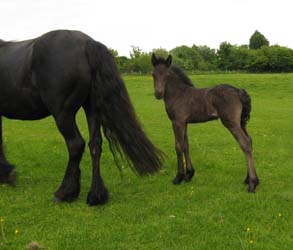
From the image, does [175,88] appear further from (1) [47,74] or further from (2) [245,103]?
(1) [47,74]

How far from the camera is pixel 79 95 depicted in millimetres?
6016

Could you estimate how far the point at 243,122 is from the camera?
730cm

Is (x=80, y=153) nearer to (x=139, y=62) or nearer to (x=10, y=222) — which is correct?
(x=10, y=222)

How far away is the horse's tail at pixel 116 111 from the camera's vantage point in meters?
6.05

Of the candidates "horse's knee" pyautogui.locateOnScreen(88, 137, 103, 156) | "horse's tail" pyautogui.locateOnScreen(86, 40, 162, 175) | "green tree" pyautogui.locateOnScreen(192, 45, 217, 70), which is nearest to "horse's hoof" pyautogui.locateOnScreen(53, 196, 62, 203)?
"horse's knee" pyautogui.locateOnScreen(88, 137, 103, 156)

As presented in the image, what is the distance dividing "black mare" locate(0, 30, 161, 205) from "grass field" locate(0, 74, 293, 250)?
443mm

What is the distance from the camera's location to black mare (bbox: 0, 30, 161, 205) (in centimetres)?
597

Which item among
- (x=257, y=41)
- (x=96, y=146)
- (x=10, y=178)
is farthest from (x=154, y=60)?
(x=257, y=41)

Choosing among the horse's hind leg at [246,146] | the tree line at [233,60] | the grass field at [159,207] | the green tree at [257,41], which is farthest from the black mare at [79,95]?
the green tree at [257,41]

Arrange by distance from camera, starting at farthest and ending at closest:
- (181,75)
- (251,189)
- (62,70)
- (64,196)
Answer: (181,75) → (251,189) → (64,196) → (62,70)

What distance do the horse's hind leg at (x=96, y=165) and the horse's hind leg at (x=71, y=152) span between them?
0.65ft

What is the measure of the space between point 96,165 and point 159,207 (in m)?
1.13

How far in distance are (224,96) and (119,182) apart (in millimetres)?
2497

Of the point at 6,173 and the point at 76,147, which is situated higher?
the point at 76,147
